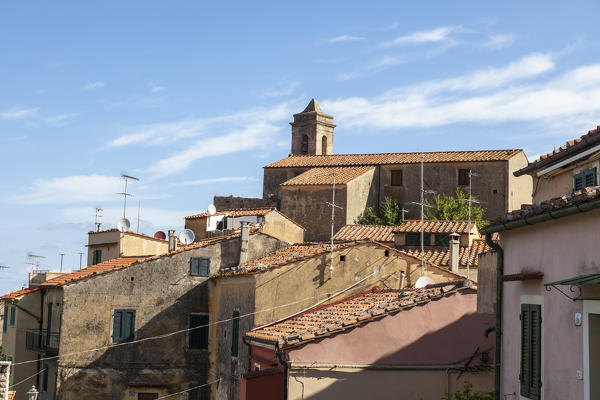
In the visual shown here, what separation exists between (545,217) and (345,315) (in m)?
8.97

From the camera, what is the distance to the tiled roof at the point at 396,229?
115 feet

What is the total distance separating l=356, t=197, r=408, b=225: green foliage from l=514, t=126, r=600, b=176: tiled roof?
3519 cm

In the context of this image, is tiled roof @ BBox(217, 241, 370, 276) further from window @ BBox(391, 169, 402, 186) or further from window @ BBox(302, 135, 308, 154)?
window @ BBox(302, 135, 308, 154)

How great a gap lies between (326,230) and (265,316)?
27.3 m

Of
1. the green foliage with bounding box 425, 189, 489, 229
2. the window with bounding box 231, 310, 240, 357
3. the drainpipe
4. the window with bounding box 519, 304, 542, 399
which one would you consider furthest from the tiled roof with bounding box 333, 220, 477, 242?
the window with bounding box 519, 304, 542, 399

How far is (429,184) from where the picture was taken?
53062 millimetres

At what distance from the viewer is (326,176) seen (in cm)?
5278

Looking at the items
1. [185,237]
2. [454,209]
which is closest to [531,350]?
[185,237]

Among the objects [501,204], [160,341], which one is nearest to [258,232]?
[160,341]

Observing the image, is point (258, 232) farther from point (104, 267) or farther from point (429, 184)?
point (429, 184)

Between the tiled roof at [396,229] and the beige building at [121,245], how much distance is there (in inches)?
330

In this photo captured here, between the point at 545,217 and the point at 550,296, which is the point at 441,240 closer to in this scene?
the point at 550,296

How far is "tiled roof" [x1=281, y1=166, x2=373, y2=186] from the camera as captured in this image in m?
51.8

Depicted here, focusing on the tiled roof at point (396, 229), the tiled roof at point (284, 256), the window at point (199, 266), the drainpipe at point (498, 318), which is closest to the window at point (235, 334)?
the tiled roof at point (284, 256)
